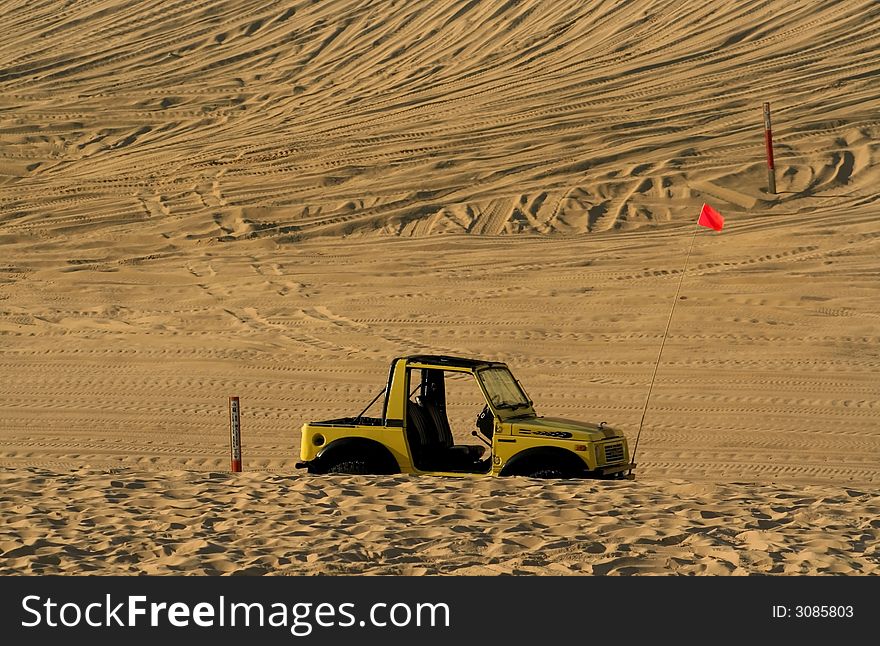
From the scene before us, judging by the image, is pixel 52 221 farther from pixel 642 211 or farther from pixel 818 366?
pixel 818 366

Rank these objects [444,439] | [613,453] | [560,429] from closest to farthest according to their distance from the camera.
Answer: [560,429]
[613,453]
[444,439]

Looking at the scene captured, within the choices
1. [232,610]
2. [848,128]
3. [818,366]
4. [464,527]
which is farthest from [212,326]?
[848,128]

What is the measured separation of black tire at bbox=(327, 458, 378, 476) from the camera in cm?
1004

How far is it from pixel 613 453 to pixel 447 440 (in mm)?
1280

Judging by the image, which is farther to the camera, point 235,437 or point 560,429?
point 235,437

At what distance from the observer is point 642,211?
767 inches

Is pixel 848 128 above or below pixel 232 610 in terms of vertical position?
above

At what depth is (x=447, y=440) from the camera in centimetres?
1043

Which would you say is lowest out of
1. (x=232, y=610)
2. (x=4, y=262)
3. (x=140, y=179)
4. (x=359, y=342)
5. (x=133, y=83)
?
(x=232, y=610)

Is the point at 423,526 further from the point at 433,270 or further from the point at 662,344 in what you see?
the point at 433,270

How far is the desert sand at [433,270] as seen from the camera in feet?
28.5

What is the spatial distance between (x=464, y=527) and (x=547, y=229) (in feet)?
36.3

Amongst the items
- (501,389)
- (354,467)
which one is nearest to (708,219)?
(501,389)

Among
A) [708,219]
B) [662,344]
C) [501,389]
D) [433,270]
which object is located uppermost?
[708,219]
